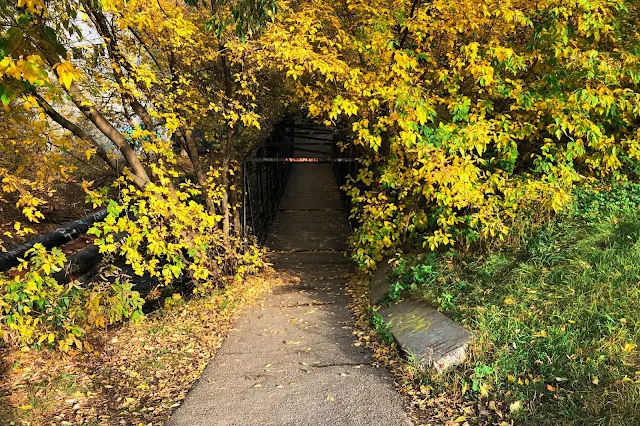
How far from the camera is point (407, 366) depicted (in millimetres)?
3873

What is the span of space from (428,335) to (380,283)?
2151mm

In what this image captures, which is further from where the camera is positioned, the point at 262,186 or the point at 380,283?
the point at 262,186

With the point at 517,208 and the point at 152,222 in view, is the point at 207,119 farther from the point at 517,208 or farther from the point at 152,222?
the point at 517,208

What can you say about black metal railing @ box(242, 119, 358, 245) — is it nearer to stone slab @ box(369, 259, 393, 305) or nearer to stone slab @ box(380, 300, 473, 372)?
stone slab @ box(369, 259, 393, 305)

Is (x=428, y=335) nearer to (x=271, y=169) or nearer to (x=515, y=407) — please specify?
(x=515, y=407)

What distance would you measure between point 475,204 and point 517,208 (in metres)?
0.51

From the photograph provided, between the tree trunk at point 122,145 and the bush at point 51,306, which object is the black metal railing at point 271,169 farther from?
the bush at point 51,306

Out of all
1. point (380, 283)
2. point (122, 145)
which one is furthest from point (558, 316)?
point (122, 145)

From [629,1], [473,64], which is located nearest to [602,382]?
[473,64]

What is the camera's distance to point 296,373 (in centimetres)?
420

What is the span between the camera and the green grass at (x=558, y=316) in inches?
113

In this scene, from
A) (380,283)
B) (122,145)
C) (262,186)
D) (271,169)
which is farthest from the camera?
(271,169)

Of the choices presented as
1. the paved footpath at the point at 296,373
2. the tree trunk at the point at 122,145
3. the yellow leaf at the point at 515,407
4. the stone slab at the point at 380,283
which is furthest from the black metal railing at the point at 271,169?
the yellow leaf at the point at 515,407

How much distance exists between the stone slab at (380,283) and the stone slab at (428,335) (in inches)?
28.8
